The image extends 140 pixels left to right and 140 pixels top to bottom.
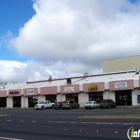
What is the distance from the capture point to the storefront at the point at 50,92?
6050cm

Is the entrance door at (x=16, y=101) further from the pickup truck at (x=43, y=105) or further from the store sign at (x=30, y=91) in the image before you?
the pickup truck at (x=43, y=105)

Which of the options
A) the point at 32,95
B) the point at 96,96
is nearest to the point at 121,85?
the point at 96,96

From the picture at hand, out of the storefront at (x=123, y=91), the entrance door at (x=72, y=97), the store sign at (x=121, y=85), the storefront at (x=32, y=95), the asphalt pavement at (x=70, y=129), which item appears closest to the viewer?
the asphalt pavement at (x=70, y=129)

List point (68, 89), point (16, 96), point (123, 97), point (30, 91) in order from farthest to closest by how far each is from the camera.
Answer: point (16, 96) → point (30, 91) → point (68, 89) → point (123, 97)

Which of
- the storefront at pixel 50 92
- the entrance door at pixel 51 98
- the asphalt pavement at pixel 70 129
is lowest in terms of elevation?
the asphalt pavement at pixel 70 129

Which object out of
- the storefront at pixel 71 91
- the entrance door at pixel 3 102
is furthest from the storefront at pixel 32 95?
the entrance door at pixel 3 102

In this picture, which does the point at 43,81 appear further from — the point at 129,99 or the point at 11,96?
the point at 129,99

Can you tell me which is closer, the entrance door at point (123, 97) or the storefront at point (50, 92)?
the entrance door at point (123, 97)

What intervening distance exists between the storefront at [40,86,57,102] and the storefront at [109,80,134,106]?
14012 millimetres

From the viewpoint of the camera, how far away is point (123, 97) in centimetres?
5194

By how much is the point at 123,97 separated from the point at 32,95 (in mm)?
23132

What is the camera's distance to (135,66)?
7106cm

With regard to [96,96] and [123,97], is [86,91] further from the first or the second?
[123,97]

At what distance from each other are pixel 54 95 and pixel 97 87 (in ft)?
39.8
